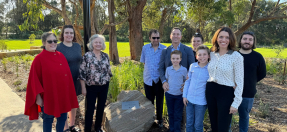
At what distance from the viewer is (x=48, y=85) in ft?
7.64

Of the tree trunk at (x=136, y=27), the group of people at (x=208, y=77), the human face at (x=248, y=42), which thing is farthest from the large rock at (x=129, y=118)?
the tree trunk at (x=136, y=27)

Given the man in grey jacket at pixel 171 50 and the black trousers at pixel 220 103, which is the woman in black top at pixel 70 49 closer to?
the man in grey jacket at pixel 171 50

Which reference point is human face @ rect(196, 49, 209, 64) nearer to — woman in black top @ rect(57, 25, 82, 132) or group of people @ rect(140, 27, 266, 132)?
group of people @ rect(140, 27, 266, 132)

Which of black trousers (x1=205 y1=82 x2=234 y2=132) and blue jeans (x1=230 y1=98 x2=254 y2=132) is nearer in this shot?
black trousers (x1=205 y1=82 x2=234 y2=132)

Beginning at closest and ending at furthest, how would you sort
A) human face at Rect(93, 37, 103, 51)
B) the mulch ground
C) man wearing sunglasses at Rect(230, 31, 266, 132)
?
man wearing sunglasses at Rect(230, 31, 266, 132)
human face at Rect(93, 37, 103, 51)
the mulch ground

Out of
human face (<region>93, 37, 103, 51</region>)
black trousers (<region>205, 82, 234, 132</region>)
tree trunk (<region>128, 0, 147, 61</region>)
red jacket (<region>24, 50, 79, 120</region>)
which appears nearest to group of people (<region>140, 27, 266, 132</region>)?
black trousers (<region>205, 82, 234, 132</region>)

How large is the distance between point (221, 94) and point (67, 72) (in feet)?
6.56

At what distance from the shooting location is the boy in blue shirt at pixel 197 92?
7.95ft

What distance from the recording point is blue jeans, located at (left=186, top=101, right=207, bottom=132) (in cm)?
245

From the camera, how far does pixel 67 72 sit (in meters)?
2.51

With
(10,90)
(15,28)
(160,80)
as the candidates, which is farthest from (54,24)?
(160,80)

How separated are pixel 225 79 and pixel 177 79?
813 millimetres

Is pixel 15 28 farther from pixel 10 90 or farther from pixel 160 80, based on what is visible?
pixel 160 80

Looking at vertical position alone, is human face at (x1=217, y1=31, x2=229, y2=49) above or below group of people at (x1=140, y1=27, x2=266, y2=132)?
above
